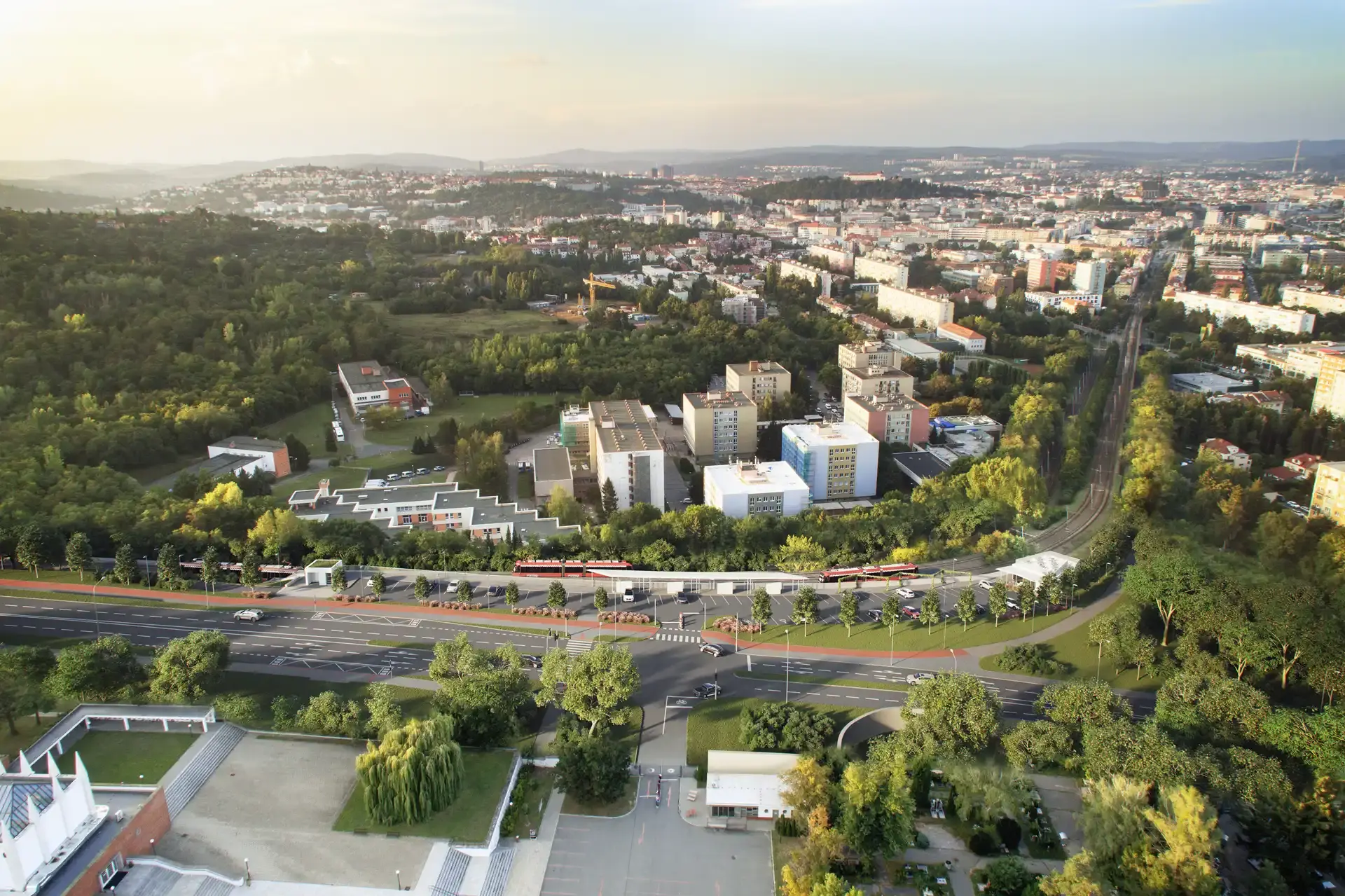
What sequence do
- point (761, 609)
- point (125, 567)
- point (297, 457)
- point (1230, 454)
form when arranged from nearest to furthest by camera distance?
point (761, 609) < point (125, 567) < point (1230, 454) < point (297, 457)

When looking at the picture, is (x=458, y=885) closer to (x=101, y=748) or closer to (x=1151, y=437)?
(x=101, y=748)

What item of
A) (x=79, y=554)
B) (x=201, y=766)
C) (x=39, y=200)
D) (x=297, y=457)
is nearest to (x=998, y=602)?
(x=201, y=766)

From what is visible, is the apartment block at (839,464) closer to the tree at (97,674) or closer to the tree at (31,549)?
the tree at (97,674)

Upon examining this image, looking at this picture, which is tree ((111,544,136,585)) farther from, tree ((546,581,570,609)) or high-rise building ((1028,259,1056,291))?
high-rise building ((1028,259,1056,291))

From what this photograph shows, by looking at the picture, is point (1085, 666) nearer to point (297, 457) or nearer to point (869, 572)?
point (869, 572)

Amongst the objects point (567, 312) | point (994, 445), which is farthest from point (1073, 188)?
point (994, 445)

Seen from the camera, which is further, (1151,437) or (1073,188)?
(1073,188)
